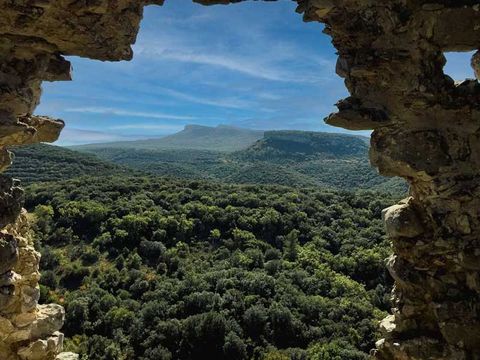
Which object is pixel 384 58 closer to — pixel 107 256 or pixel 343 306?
pixel 343 306

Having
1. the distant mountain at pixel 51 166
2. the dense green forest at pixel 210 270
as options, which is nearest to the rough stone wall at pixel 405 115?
the dense green forest at pixel 210 270

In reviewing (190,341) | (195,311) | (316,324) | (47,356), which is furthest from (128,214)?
(47,356)

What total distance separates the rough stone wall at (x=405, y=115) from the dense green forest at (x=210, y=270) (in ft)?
70.1

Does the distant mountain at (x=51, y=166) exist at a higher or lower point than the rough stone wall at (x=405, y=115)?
lower

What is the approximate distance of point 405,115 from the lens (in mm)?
8422

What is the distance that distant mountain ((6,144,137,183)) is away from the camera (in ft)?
282

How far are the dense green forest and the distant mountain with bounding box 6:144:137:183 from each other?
2531cm

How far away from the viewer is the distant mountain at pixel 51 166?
3386 inches

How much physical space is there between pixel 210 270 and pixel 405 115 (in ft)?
117

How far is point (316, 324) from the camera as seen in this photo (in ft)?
113

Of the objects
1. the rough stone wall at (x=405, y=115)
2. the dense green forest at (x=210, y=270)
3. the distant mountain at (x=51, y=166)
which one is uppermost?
the rough stone wall at (x=405, y=115)

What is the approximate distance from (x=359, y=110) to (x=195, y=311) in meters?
29.9

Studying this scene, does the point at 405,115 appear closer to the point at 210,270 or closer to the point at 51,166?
the point at 210,270

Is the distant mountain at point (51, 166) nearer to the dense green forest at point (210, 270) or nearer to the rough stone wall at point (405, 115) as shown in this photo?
the dense green forest at point (210, 270)
